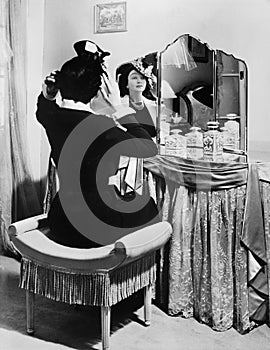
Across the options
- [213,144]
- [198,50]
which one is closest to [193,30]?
[198,50]

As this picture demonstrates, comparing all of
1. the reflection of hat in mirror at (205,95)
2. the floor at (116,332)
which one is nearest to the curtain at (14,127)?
the floor at (116,332)

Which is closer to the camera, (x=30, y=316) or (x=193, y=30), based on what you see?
(x=30, y=316)

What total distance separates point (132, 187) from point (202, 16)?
105 cm

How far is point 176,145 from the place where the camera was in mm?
2992

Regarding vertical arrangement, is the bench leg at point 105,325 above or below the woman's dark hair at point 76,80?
below

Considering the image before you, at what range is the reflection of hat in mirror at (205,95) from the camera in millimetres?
2908

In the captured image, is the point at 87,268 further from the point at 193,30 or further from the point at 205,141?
the point at 193,30

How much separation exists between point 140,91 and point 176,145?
433mm

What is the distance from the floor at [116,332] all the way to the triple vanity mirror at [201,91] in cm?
92

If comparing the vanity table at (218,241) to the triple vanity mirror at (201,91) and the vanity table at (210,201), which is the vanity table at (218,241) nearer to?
the vanity table at (210,201)

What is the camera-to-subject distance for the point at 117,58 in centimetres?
327

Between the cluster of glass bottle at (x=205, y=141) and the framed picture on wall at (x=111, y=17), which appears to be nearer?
the cluster of glass bottle at (x=205, y=141)

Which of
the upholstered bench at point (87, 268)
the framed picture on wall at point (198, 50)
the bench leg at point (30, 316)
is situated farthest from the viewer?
the framed picture on wall at point (198, 50)

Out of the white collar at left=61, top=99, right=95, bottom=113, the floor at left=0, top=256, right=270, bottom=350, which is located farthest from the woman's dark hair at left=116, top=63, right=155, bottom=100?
the floor at left=0, top=256, right=270, bottom=350
